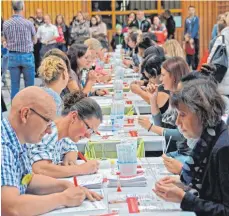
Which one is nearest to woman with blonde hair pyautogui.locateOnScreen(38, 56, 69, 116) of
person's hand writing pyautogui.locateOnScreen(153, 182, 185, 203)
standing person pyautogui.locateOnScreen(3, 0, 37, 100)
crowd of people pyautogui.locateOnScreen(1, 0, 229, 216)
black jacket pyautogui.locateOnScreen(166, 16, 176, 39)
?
crowd of people pyautogui.locateOnScreen(1, 0, 229, 216)

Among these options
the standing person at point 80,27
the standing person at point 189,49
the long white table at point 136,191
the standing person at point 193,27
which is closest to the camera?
the long white table at point 136,191

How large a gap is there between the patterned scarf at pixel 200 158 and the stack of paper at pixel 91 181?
0.48 metres

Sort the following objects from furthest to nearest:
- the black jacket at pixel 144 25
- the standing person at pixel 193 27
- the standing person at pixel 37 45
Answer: the standing person at pixel 193 27
the standing person at pixel 37 45
the black jacket at pixel 144 25

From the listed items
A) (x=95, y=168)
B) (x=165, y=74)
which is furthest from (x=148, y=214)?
(x=165, y=74)

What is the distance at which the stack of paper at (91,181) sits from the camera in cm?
269

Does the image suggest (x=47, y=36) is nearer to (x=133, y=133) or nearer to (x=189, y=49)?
(x=189, y=49)

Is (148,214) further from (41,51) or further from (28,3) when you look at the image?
(28,3)

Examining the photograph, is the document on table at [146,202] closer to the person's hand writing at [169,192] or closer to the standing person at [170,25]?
the person's hand writing at [169,192]

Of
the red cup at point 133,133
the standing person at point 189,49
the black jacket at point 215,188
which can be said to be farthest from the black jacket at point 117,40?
the black jacket at point 215,188

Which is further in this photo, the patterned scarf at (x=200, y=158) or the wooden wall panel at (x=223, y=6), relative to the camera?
the wooden wall panel at (x=223, y=6)

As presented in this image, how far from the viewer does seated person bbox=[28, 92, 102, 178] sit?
287 centimetres

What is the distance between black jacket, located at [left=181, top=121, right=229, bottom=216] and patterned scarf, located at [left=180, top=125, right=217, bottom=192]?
0.03m

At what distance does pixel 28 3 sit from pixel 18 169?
16375 mm

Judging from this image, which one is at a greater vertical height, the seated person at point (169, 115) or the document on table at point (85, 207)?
the seated person at point (169, 115)
